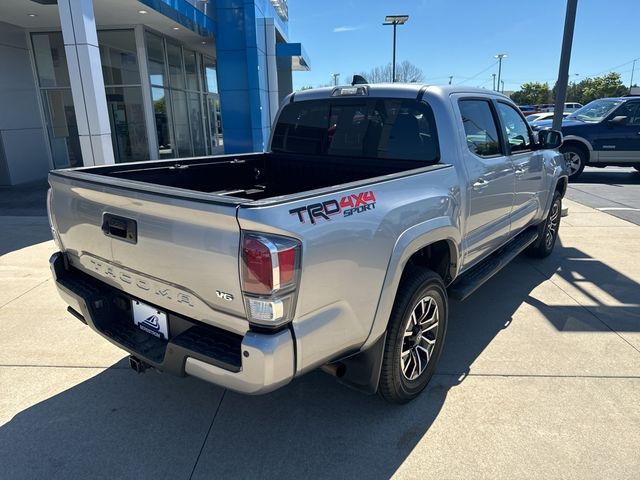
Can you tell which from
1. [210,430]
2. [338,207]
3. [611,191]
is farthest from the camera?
[611,191]

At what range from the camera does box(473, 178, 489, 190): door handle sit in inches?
136

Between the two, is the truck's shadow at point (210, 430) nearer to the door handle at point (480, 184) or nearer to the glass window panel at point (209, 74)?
the door handle at point (480, 184)

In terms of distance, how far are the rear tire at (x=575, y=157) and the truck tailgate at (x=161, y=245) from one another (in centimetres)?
1211

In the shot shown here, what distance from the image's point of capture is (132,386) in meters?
3.18

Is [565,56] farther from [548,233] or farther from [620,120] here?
[620,120]

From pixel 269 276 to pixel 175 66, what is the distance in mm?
15658

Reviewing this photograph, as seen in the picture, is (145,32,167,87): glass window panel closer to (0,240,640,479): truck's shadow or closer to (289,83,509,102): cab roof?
(289,83,509,102): cab roof

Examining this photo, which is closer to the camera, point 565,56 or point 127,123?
point 565,56

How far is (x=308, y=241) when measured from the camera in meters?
1.97

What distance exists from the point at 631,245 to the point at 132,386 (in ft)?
21.6

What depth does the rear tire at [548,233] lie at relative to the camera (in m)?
5.62

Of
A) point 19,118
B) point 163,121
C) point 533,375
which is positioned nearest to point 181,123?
point 163,121

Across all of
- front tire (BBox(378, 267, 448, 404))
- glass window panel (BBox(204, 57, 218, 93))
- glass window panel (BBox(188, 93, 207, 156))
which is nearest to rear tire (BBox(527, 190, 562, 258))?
front tire (BBox(378, 267, 448, 404))

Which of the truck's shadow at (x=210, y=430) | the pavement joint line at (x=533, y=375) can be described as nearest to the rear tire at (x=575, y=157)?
the pavement joint line at (x=533, y=375)
